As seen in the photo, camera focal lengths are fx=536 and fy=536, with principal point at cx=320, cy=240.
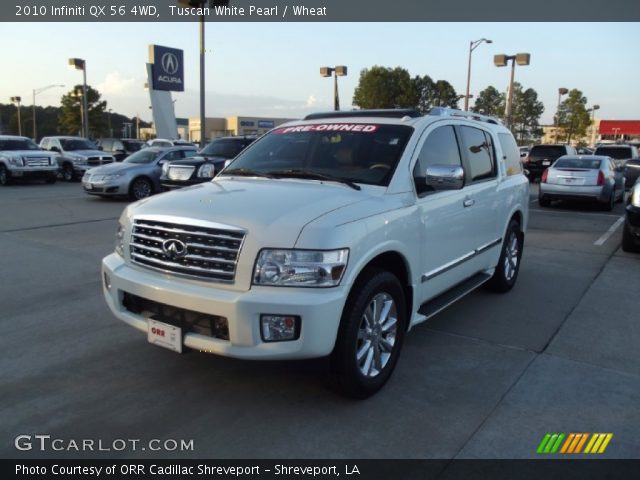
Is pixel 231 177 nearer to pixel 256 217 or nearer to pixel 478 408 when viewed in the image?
pixel 256 217

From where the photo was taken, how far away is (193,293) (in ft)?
10.7

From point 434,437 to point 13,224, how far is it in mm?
10081

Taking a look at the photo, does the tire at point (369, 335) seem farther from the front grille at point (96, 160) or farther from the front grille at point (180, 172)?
the front grille at point (96, 160)

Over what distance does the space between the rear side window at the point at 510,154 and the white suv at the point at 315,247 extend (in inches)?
55.4

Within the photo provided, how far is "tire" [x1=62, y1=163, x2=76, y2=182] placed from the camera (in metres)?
22.0

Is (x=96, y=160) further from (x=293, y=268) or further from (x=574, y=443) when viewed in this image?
(x=574, y=443)

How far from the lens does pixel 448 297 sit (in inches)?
184

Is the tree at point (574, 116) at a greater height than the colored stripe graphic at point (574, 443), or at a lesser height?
greater

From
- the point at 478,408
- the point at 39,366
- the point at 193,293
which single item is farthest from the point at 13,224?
the point at 478,408

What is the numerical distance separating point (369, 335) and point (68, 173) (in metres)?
21.6

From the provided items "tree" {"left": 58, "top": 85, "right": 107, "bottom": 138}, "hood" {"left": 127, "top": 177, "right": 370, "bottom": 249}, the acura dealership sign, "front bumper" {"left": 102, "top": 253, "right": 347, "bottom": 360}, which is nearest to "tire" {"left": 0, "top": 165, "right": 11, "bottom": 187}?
the acura dealership sign

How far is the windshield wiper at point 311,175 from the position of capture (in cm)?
401

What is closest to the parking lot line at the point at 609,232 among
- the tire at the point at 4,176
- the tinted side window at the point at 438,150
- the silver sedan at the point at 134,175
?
the tinted side window at the point at 438,150

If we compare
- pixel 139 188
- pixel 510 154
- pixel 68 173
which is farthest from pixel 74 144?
pixel 510 154
